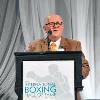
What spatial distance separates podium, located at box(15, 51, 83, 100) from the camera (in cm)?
125

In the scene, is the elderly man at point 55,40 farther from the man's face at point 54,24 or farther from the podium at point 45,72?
the podium at point 45,72

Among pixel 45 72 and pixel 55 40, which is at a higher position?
pixel 55 40

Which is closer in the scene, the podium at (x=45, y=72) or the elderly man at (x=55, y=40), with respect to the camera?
the podium at (x=45, y=72)

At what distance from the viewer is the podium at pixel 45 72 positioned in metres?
1.25

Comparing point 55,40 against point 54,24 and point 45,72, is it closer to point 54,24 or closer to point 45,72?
point 54,24

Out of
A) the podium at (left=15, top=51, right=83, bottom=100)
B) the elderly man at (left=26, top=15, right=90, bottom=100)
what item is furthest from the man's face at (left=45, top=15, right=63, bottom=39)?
the podium at (left=15, top=51, right=83, bottom=100)

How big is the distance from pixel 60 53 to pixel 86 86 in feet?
5.60

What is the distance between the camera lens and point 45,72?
1273 mm

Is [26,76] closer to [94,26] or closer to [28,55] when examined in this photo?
[28,55]

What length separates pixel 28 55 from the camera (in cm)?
127

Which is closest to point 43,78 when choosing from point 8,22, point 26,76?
point 26,76

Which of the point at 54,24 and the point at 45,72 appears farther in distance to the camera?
A: the point at 54,24

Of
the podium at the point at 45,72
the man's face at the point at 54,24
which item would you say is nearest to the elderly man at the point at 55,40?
the man's face at the point at 54,24

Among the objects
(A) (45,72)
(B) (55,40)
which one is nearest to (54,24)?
(B) (55,40)
